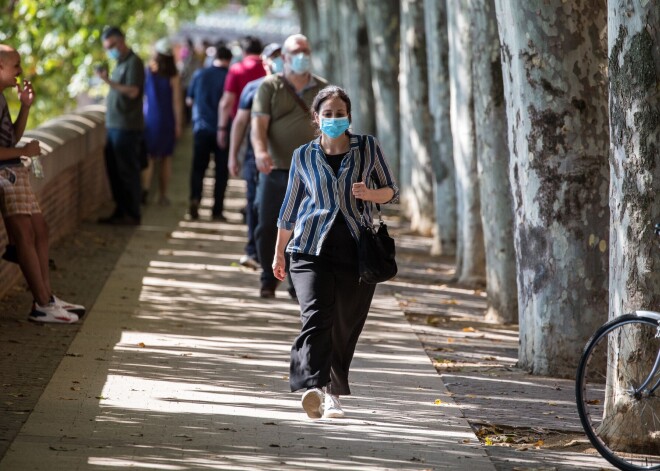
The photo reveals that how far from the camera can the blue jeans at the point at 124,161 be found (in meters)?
16.5

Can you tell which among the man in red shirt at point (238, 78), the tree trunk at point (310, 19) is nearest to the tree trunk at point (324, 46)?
the tree trunk at point (310, 19)

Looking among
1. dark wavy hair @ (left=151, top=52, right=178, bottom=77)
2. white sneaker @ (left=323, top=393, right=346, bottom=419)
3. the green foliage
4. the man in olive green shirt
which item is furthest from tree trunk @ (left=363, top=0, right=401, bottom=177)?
white sneaker @ (left=323, top=393, right=346, bottom=419)

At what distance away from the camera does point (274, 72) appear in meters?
12.9

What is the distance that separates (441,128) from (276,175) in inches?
204

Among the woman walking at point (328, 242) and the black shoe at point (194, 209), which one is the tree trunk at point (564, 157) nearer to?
the woman walking at point (328, 242)

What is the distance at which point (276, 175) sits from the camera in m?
11.8

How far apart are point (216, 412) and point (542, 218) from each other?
2.79 meters

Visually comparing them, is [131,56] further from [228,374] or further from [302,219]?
[302,219]

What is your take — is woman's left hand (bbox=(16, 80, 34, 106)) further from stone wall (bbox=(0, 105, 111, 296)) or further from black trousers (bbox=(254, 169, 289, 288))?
black trousers (bbox=(254, 169, 289, 288))

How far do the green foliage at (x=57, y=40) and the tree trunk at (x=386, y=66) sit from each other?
384 centimetres

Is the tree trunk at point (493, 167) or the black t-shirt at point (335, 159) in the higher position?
the black t-shirt at point (335, 159)

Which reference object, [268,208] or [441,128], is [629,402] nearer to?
[268,208]

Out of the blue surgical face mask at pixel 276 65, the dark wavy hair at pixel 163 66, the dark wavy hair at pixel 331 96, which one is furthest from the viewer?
the dark wavy hair at pixel 163 66

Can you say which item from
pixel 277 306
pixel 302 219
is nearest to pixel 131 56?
pixel 277 306
